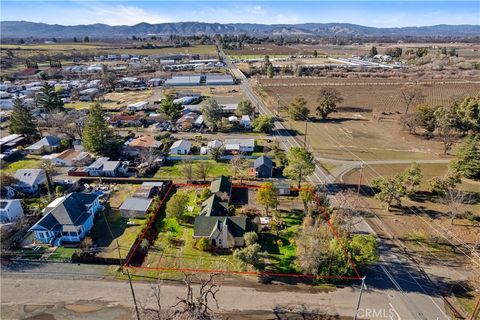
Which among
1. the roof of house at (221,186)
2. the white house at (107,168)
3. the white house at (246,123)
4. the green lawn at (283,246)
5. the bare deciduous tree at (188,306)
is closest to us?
the bare deciduous tree at (188,306)

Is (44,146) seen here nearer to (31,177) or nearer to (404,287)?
(31,177)

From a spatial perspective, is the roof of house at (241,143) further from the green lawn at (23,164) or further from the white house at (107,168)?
the green lawn at (23,164)

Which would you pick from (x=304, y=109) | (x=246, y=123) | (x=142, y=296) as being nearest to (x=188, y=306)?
(x=142, y=296)

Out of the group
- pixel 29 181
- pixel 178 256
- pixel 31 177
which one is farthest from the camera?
pixel 31 177

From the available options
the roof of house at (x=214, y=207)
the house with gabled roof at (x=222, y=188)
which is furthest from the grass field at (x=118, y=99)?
the roof of house at (x=214, y=207)

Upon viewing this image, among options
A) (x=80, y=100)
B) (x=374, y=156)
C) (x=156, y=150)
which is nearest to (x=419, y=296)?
(x=374, y=156)

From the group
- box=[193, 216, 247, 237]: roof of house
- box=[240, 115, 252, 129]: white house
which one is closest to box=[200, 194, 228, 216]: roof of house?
box=[193, 216, 247, 237]: roof of house

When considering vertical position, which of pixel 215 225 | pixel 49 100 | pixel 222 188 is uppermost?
pixel 49 100
